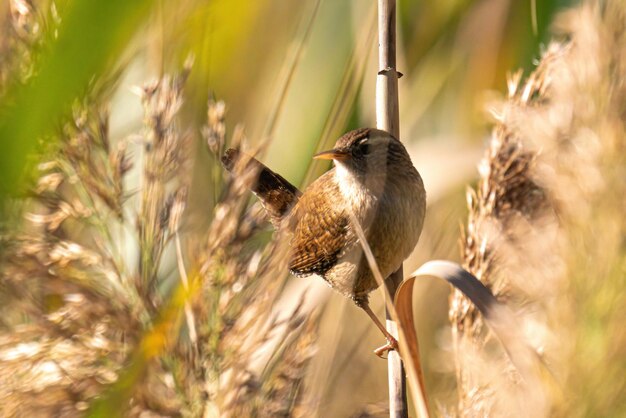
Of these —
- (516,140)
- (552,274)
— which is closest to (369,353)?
(516,140)

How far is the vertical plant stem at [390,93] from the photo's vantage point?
4.22ft

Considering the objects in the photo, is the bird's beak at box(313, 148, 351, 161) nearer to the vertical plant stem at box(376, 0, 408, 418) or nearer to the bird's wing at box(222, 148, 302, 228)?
the vertical plant stem at box(376, 0, 408, 418)

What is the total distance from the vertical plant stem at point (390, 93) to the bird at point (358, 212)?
0.18ft

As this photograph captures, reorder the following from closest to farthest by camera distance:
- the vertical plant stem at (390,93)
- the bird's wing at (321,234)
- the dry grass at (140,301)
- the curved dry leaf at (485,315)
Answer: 1. the curved dry leaf at (485,315)
2. the dry grass at (140,301)
3. the vertical plant stem at (390,93)
4. the bird's wing at (321,234)

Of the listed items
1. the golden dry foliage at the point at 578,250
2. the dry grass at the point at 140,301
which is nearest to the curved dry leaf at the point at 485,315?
the golden dry foliage at the point at 578,250

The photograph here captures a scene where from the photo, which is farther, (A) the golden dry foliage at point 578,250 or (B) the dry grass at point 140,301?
(B) the dry grass at point 140,301

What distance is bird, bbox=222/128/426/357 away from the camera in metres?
1.76

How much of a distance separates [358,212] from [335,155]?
251mm

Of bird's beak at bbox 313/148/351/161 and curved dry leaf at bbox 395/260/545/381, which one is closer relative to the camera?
curved dry leaf at bbox 395/260/545/381

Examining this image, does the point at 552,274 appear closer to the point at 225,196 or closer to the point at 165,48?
the point at 225,196

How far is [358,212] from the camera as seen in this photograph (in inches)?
76.4

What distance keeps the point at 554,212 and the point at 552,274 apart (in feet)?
0.73

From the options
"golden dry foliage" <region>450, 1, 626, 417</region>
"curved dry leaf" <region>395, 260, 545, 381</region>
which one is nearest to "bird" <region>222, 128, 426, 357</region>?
"curved dry leaf" <region>395, 260, 545, 381</region>

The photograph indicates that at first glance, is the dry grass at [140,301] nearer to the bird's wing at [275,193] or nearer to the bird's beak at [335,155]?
the bird's beak at [335,155]
